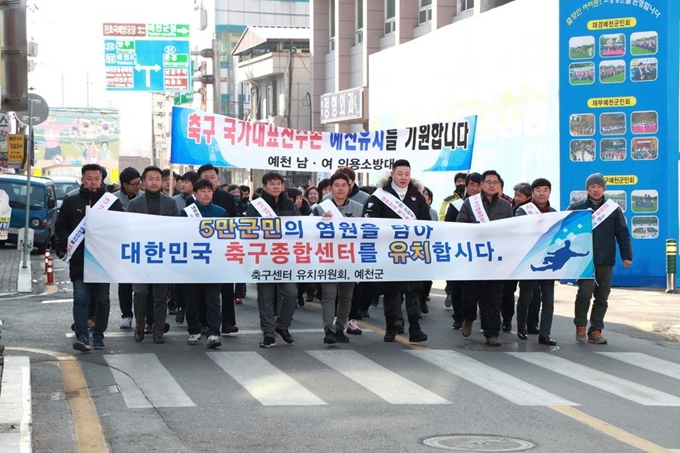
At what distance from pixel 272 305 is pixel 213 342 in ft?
2.55

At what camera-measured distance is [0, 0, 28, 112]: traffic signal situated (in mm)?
10578

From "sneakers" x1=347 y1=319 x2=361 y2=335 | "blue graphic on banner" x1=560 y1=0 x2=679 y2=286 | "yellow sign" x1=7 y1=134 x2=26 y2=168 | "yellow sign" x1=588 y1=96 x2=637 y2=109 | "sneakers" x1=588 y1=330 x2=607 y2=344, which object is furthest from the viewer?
"yellow sign" x1=7 y1=134 x2=26 y2=168

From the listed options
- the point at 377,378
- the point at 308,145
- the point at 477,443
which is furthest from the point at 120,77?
the point at 477,443

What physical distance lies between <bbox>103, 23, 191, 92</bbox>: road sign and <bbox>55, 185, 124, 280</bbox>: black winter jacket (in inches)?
1429

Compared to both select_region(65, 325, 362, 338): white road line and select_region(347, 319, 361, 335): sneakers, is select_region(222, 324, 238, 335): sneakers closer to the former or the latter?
select_region(65, 325, 362, 338): white road line

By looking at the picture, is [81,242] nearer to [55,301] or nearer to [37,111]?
[55,301]

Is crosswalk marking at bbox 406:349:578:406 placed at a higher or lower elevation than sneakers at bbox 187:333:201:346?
lower

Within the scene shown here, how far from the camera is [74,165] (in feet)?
325

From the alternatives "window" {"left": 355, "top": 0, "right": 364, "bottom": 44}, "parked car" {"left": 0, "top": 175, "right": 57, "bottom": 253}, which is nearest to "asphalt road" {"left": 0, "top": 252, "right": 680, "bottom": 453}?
"parked car" {"left": 0, "top": 175, "right": 57, "bottom": 253}

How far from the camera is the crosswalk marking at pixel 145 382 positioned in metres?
9.17

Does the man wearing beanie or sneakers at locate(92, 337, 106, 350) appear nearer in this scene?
sneakers at locate(92, 337, 106, 350)

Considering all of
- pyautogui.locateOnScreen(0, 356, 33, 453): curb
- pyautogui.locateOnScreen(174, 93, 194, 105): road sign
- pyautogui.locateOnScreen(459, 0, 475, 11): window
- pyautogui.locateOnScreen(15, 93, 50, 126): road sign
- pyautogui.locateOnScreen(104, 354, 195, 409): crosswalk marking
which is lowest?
pyautogui.locateOnScreen(104, 354, 195, 409): crosswalk marking

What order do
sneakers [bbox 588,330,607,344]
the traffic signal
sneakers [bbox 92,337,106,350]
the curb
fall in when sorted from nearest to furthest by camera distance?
the curb
the traffic signal
sneakers [bbox 92,337,106,350]
sneakers [bbox 588,330,607,344]

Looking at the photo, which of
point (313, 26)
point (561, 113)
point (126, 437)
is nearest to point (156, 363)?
point (126, 437)
